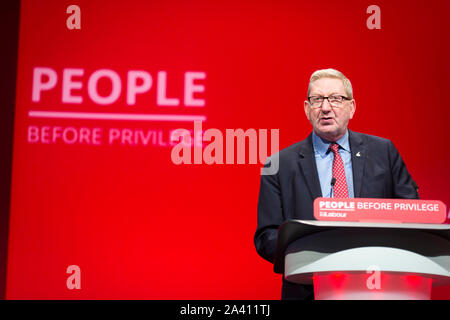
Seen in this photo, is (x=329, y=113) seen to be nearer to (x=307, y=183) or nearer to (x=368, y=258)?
(x=307, y=183)

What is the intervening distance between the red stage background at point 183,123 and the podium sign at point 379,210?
1.99 m

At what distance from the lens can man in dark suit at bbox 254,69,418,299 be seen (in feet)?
7.60

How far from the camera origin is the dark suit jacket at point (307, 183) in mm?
2312

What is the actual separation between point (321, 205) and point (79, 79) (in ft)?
8.19

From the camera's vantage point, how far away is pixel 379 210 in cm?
158

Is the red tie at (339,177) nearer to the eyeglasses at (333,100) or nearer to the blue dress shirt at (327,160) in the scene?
the blue dress shirt at (327,160)

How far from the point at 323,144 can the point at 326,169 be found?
0.15 metres

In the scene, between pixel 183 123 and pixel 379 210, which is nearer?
pixel 379 210

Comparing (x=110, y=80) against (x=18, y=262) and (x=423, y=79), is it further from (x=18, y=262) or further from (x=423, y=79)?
(x=423, y=79)

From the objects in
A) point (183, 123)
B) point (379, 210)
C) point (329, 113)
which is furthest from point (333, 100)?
point (183, 123)

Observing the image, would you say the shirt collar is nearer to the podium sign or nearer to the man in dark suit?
the man in dark suit

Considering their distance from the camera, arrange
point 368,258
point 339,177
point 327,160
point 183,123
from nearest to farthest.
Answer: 1. point 368,258
2. point 339,177
3. point 327,160
4. point 183,123

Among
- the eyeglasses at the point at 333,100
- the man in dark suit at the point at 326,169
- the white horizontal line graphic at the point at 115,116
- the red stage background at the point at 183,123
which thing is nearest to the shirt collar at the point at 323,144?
the man in dark suit at the point at 326,169

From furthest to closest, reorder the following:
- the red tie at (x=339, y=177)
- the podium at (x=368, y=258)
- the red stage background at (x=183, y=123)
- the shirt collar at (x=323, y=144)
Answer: the red stage background at (x=183, y=123) → the shirt collar at (x=323, y=144) → the red tie at (x=339, y=177) → the podium at (x=368, y=258)
